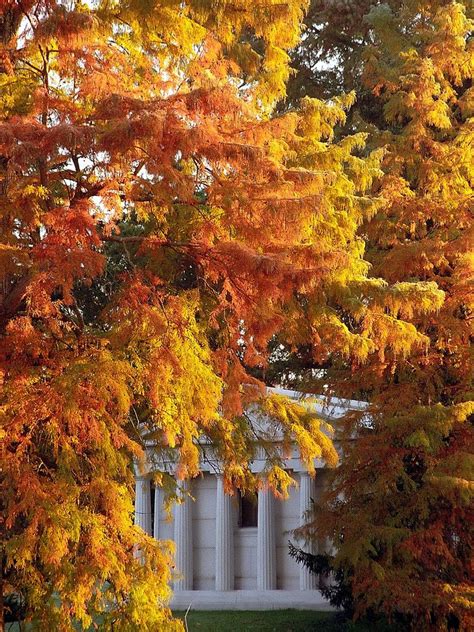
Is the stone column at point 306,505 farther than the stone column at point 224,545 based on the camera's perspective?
No

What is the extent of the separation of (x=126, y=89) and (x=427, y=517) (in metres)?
8.12

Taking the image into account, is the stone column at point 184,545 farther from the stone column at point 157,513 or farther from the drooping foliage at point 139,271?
→ the drooping foliage at point 139,271

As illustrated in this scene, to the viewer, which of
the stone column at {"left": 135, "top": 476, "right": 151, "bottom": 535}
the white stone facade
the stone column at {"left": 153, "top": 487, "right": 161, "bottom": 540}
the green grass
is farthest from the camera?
the stone column at {"left": 153, "top": 487, "right": 161, "bottom": 540}

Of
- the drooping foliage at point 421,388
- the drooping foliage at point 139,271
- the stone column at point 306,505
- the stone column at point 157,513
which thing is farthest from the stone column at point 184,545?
the drooping foliage at point 139,271

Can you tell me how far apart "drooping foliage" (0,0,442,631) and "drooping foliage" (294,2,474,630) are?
2.43 metres

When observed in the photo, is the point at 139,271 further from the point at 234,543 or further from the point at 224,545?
the point at 234,543

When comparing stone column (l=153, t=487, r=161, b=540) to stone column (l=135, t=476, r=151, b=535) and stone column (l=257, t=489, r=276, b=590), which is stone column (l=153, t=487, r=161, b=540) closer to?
stone column (l=135, t=476, r=151, b=535)

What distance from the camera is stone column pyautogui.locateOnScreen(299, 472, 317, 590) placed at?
75.4 ft

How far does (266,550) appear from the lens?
76.7 feet

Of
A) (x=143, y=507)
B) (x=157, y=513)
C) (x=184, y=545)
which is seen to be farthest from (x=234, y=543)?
(x=143, y=507)

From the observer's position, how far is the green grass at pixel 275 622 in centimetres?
1880

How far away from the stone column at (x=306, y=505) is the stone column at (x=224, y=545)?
194cm

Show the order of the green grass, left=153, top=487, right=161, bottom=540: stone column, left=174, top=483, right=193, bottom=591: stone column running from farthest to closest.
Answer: left=153, top=487, right=161, bottom=540: stone column → left=174, top=483, right=193, bottom=591: stone column → the green grass

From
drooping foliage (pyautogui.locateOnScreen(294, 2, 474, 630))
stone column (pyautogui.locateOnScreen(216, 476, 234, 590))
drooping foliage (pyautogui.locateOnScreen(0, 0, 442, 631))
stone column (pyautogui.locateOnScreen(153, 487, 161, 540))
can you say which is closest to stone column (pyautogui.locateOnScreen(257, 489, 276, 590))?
stone column (pyautogui.locateOnScreen(216, 476, 234, 590))
